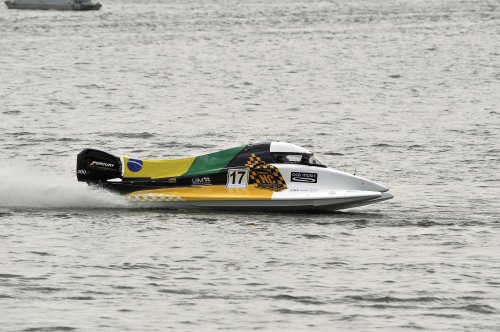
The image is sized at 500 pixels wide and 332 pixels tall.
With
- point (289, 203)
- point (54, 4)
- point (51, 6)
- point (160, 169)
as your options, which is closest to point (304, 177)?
point (289, 203)

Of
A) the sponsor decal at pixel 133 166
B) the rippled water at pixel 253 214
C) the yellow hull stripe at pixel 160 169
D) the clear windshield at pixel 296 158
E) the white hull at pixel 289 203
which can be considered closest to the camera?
the rippled water at pixel 253 214

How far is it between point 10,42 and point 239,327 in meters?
81.6

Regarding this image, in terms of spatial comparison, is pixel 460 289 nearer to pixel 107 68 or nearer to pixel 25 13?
pixel 107 68

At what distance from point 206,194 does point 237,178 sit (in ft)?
3.09

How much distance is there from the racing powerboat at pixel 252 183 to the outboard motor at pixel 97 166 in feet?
0.13

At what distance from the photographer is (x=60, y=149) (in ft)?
149

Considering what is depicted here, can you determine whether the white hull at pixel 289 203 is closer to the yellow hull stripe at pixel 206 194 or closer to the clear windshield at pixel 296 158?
the yellow hull stripe at pixel 206 194

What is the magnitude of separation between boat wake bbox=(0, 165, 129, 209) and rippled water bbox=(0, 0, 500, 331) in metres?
0.05

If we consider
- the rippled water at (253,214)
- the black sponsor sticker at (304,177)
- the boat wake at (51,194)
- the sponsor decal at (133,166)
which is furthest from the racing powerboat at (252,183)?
the boat wake at (51,194)

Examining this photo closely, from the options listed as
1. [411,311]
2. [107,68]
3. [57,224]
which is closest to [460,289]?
[411,311]

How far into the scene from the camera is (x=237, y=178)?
1246 inches

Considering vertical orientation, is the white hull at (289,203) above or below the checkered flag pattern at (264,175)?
below

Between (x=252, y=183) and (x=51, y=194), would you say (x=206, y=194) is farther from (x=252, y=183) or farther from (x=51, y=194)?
(x=51, y=194)

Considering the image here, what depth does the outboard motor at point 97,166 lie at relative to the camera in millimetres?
32094
